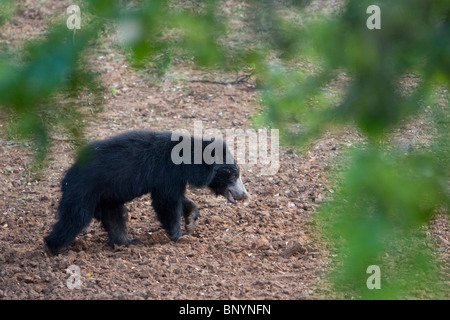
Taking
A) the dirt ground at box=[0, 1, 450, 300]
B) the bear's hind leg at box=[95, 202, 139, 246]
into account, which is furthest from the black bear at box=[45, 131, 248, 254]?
the dirt ground at box=[0, 1, 450, 300]

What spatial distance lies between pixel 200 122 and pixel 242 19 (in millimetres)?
7691

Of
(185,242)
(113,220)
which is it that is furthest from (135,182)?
(185,242)

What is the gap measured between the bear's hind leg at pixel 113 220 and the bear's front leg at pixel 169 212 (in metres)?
0.39

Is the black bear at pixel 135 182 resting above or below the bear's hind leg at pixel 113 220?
above

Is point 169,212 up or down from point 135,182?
down

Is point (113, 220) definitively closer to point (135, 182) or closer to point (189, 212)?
point (135, 182)

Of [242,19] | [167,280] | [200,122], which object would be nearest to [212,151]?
[167,280]

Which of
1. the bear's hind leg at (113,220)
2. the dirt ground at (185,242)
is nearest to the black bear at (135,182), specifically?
the bear's hind leg at (113,220)

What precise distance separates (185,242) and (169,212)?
1.28 feet

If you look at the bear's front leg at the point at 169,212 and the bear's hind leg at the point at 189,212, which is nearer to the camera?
the bear's front leg at the point at 169,212

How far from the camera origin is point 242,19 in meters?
2.37

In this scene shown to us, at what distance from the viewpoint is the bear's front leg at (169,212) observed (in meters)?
6.83

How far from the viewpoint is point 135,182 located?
21.7ft

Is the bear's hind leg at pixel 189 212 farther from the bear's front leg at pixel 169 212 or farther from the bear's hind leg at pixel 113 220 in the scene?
the bear's hind leg at pixel 113 220
